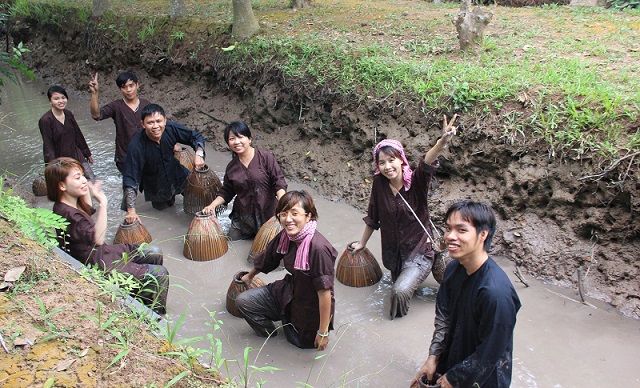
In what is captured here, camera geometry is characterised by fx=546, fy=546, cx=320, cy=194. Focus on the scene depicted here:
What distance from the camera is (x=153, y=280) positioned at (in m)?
4.36

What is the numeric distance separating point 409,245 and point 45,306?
2930 mm

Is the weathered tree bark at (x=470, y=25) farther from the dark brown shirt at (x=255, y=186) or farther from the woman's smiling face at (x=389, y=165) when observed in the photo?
the woman's smiling face at (x=389, y=165)

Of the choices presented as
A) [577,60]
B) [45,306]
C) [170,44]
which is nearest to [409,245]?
[45,306]

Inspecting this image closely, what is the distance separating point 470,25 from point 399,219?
3.79 metres

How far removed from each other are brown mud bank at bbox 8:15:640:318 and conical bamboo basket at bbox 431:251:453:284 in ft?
3.25

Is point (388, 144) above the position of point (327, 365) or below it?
above

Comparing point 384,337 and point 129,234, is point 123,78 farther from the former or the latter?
point 384,337

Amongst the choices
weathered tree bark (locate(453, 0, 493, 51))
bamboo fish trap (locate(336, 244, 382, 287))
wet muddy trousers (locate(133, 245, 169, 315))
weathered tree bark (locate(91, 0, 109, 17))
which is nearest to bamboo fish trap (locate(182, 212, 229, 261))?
wet muddy trousers (locate(133, 245, 169, 315))

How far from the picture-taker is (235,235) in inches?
238

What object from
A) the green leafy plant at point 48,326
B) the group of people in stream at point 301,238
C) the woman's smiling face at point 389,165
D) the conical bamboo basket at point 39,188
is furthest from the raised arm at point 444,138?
the conical bamboo basket at point 39,188

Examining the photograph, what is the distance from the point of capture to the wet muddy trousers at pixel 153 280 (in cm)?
432

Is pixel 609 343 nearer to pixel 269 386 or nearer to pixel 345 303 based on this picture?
pixel 345 303

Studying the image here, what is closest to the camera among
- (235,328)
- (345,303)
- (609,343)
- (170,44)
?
(609,343)

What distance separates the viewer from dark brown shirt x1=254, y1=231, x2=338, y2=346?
3834 millimetres
